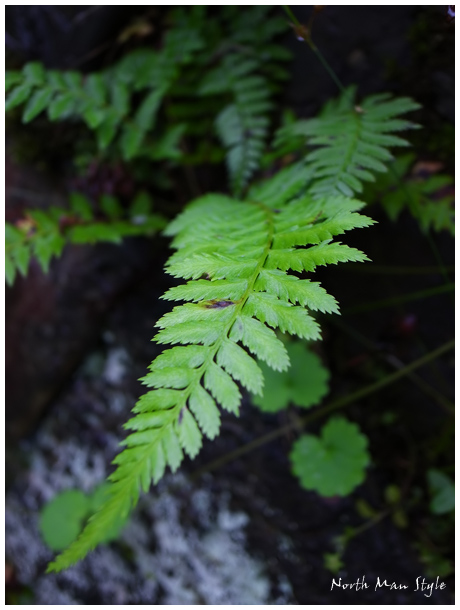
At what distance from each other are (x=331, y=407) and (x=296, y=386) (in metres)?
0.31

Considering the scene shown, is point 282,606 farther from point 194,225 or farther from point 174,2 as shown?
point 174,2

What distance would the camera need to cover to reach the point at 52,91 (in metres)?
2.18

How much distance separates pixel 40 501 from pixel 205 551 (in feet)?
4.08

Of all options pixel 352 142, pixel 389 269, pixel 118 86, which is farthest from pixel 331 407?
pixel 118 86

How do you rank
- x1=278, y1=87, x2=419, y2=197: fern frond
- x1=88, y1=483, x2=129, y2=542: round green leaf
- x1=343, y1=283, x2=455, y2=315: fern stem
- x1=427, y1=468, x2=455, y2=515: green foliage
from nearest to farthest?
x1=278, y1=87, x2=419, y2=197: fern frond < x1=427, y1=468, x2=455, y2=515: green foliage < x1=343, y1=283, x2=455, y2=315: fern stem < x1=88, y1=483, x2=129, y2=542: round green leaf

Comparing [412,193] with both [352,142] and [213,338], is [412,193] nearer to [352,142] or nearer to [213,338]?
[352,142]

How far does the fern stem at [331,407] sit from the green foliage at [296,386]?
0.22m

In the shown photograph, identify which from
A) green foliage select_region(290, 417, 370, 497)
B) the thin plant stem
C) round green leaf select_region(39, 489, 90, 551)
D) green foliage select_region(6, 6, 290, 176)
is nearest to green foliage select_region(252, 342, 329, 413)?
green foliage select_region(290, 417, 370, 497)

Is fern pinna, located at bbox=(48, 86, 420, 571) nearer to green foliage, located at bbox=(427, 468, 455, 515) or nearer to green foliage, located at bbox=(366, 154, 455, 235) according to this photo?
green foliage, located at bbox=(366, 154, 455, 235)

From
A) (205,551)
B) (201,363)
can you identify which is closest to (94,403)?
(205,551)

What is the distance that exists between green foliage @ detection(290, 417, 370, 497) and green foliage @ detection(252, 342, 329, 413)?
0.68 ft

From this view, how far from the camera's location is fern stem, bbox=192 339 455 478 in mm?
2332

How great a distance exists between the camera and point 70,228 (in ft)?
7.91

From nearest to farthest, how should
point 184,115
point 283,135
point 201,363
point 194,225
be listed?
point 201,363 → point 194,225 → point 283,135 → point 184,115
